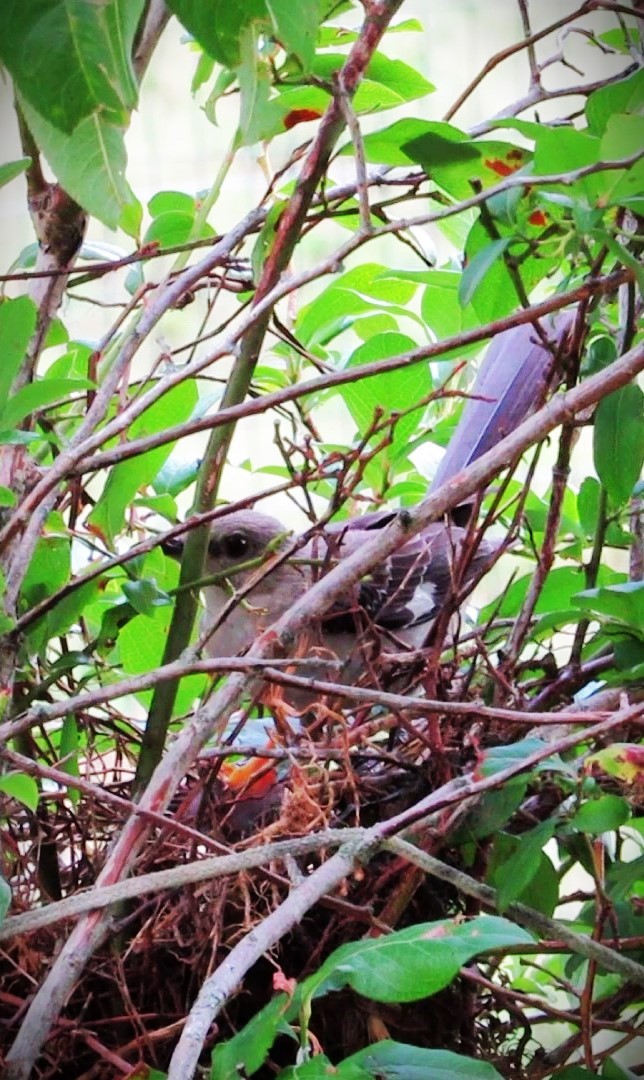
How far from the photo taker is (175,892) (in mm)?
584

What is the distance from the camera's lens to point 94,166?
13.1 inches

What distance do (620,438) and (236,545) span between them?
0.55 metres

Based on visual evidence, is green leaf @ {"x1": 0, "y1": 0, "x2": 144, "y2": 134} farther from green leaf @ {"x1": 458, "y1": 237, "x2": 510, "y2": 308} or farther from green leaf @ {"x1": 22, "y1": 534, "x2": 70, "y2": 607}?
green leaf @ {"x1": 22, "y1": 534, "x2": 70, "y2": 607}

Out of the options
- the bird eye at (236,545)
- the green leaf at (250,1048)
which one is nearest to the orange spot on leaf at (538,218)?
the green leaf at (250,1048)

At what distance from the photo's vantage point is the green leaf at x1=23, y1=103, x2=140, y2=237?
1.04 feet

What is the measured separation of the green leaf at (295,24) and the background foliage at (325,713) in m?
0.08

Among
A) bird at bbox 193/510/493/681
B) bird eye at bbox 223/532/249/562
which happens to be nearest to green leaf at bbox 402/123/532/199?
bird at bbox 193/510/493/681

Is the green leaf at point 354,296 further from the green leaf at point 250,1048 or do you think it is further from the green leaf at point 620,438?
the green leaf at point 250,1048

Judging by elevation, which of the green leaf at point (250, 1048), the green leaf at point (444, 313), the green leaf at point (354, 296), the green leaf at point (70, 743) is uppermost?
the green leaf at point (354, 296)

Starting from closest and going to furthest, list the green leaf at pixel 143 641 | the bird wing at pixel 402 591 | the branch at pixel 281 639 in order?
the branch at pixel 281 639 → the green leaf at pixel 143 641 → the bird wing at pixel 402 591

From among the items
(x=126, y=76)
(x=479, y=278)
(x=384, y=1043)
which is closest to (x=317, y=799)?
(x=384, y=1043)

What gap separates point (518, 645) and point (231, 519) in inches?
20.1

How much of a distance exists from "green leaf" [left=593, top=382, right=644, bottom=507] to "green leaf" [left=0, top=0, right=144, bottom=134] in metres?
0.37

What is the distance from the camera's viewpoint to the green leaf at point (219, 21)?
0.26 meters
